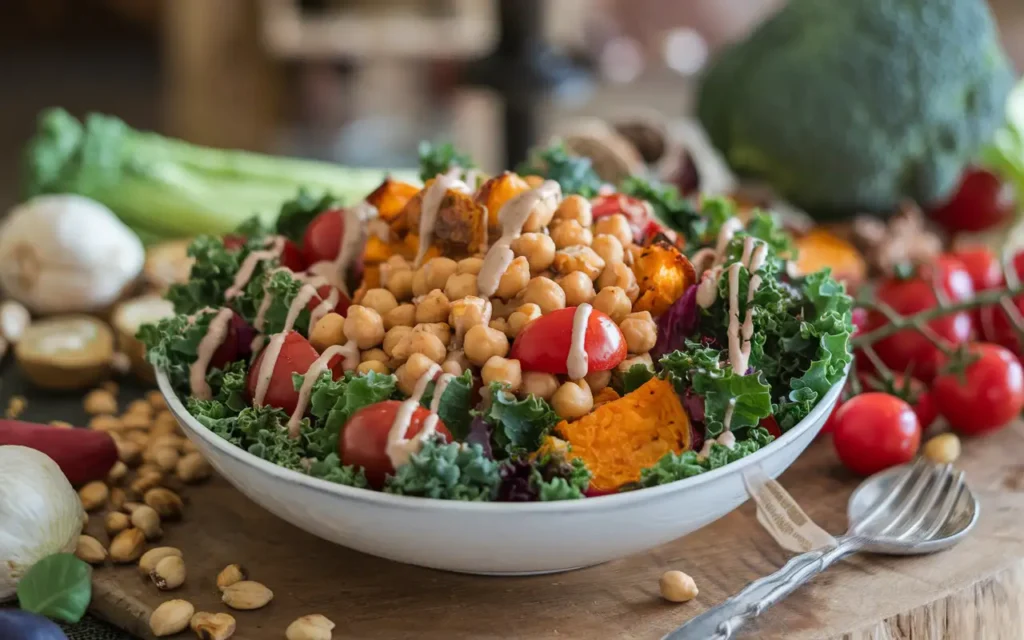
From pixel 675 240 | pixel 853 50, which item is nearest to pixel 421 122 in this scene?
pixel 853 50

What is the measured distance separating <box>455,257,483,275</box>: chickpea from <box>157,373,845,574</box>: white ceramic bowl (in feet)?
1.08

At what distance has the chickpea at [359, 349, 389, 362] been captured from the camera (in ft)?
3.87

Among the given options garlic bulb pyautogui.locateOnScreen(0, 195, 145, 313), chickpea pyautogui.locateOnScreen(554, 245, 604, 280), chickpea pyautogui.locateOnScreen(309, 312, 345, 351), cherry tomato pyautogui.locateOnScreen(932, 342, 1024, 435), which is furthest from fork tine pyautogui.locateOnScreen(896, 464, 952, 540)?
garlic bulb pyautogui.locateOnScreen(0, 195, 145, 313)

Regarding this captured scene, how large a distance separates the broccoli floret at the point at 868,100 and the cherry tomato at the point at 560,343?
1.09m

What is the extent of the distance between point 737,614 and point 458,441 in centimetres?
33

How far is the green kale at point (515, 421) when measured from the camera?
1070 millimetres

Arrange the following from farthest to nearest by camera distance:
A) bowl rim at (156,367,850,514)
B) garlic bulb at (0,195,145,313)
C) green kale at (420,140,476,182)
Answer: garlic bulb at (0,195,145,313), green kale at (420,140,476,182), bowl rim at (156,367,850,514)

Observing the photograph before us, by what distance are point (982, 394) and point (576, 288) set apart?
26.1 inches

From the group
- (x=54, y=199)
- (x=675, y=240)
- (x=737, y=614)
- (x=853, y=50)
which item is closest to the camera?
(x=737, y=614)

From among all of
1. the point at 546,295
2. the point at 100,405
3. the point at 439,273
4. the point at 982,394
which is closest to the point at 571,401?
the point at 546,295

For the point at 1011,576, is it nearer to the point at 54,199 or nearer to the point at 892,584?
the point at 892,584

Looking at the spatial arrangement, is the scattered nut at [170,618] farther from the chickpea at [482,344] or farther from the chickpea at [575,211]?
the chickpea at [575,211]

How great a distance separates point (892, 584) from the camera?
1152 millimetres

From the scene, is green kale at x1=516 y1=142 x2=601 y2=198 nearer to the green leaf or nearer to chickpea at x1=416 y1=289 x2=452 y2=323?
chickpea at x1=416 y1=289 x2=452 y2=323
